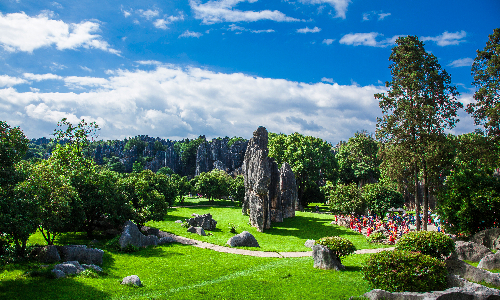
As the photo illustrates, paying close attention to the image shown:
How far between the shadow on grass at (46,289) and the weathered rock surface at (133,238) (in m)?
7.50

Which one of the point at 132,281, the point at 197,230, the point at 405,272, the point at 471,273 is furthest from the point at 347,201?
the point at 132,281

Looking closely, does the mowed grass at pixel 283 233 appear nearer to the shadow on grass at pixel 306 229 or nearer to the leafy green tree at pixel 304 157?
the shadow on grass at pixel 306 229

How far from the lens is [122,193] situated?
26.7 m

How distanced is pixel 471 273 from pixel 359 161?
195ft

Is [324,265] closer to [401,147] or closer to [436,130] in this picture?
[401,147]

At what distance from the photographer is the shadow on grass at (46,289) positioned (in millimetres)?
12984

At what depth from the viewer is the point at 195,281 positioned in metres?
16.1

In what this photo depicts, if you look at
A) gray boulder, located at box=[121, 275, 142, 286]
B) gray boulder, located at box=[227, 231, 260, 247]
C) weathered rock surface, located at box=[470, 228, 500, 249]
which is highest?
weathered rock surface, located at box=[470, 228, 500, 249]

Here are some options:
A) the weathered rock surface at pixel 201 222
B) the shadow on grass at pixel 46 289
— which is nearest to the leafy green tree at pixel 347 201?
the weathered rock surface at pixel 201 222

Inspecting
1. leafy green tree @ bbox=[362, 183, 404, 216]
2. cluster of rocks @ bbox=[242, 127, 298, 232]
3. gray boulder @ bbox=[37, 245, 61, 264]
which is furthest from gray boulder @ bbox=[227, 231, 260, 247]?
leafy green tree @ bbox=[362, 183, 404, 216]

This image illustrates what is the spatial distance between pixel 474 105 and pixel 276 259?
21.7 m

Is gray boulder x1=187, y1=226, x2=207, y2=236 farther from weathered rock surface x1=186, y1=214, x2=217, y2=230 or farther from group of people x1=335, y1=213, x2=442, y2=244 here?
group of people x1=335, y1=213, x2=442, y2=244

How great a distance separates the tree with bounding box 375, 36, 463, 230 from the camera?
26125 millimetres

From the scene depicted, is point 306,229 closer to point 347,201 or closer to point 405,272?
point 347,201
